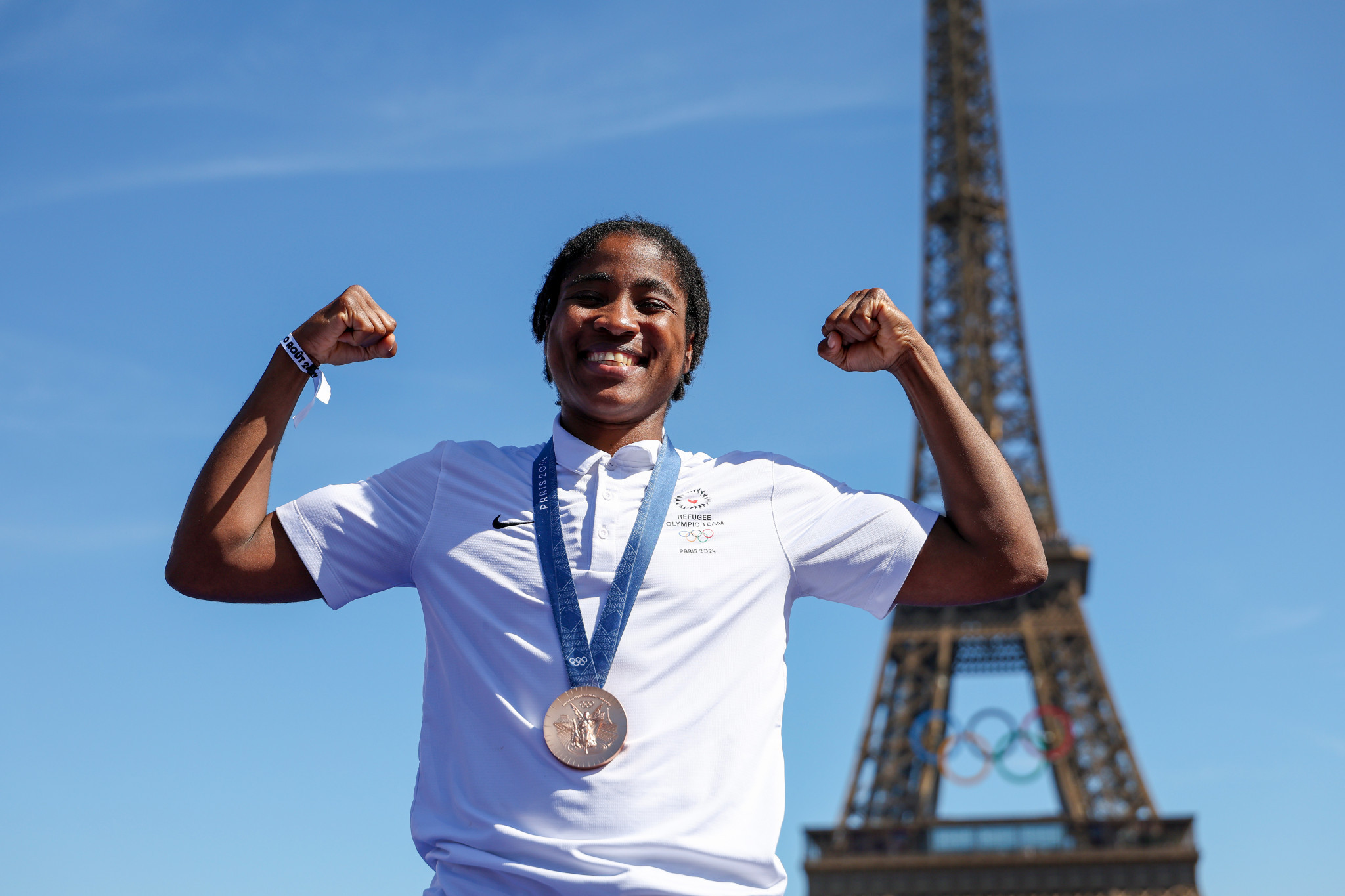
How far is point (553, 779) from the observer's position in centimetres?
270

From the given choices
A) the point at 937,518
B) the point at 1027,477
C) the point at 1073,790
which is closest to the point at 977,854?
the point at 1073,790

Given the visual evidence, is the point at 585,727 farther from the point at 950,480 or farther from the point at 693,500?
the point at 950,480

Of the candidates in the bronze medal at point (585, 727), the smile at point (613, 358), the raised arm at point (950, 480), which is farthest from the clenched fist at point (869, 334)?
the bronze medal at point (585, 727)

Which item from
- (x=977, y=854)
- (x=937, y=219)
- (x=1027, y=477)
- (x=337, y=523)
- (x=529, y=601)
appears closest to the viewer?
(x=529, y=601)

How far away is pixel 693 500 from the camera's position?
10.3 ft

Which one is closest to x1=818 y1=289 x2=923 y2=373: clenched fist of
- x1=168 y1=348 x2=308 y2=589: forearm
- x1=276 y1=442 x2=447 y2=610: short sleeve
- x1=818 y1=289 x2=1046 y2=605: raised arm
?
x1=818 y1=289 x2=1046 y2=605: raised arm

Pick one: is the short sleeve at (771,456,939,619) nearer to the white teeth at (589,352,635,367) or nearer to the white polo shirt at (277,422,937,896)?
the white polo shirt at (277,422,937,896)

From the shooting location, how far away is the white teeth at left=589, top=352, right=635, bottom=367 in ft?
10.6

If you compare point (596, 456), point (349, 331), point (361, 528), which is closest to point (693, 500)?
point (596, 456)

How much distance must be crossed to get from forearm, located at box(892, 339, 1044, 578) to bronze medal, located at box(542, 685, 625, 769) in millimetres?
934

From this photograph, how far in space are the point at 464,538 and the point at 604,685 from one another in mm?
491

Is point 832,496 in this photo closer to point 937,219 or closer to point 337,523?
point 337,523

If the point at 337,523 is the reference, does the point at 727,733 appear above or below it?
below

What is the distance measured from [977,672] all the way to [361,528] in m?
39.5
